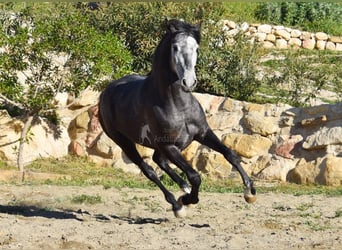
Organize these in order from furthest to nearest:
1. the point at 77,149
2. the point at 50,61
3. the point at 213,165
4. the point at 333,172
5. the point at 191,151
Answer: the point at 77,149, the point at 50,61, the point at 191,151, the point at 213,165, the point at 333,172

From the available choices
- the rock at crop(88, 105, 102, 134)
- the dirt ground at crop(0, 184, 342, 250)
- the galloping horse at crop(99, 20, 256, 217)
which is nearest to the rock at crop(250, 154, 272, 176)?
the dirt ground at crop(0, 184, 342, 250)

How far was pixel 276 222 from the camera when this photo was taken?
8.30 meters

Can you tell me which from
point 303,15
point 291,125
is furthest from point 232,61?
point 303,15

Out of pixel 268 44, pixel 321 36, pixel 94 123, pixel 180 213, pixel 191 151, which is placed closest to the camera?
pixel 180 213

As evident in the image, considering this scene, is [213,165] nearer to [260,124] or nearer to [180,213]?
[260,124]

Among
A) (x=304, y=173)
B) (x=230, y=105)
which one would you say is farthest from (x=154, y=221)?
(x=230, y=105)

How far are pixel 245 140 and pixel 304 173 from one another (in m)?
1.44

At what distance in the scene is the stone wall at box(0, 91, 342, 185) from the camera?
12.9 meters

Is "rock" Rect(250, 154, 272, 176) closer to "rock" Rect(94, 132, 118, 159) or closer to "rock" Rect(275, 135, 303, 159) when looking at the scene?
"rock" Rect(275, 135, 303, 159)

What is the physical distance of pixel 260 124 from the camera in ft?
45.5

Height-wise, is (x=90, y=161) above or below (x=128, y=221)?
above

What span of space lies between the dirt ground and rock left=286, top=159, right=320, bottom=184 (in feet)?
6.68

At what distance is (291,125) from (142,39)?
184 inches

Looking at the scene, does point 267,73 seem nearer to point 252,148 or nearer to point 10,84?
point 252,148
